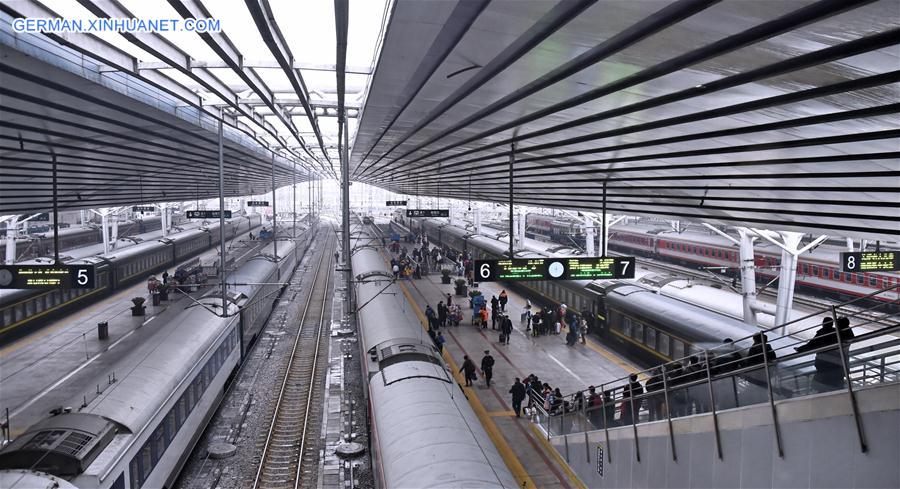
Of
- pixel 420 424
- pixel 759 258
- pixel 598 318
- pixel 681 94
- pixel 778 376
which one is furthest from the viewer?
pixel 759 258

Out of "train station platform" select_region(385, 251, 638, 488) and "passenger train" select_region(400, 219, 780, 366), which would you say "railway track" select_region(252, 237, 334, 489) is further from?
"passenger train" select_region(400, 219, 780, 366)

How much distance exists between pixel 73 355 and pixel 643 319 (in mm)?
20357

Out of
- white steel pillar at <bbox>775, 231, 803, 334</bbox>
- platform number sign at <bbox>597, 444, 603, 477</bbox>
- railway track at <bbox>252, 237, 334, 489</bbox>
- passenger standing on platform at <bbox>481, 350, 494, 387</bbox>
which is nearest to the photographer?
platform number sign at <bbox>597, 444, 603, 477</bbox>

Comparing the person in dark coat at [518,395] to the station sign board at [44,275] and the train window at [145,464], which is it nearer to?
the train window at [145,464]

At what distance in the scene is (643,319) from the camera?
742 inches

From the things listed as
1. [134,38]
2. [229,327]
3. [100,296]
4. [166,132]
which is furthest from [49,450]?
[100,296]

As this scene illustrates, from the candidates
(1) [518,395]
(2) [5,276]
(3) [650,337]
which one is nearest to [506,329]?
(3) [650,337]

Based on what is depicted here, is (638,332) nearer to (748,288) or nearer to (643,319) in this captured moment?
(643,319)

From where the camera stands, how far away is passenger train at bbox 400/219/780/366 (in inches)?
624

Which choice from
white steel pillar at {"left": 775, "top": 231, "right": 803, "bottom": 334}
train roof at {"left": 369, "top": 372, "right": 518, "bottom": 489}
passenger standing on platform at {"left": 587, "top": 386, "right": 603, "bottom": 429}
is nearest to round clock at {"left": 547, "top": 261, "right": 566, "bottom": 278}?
passenger standing on platform at {"left": 587, "top": 386, "right": 603, "bottom": 429}

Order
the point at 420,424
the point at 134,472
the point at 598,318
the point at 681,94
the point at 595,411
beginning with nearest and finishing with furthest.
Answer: the point at 681,94 < the point at 420,424 < the point at 134,472 < the point at 595,411 < the point at 598,318

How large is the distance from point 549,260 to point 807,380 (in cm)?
874

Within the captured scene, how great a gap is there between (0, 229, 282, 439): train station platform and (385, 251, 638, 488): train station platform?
8.35 meters

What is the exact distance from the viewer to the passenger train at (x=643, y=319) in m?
15.8
